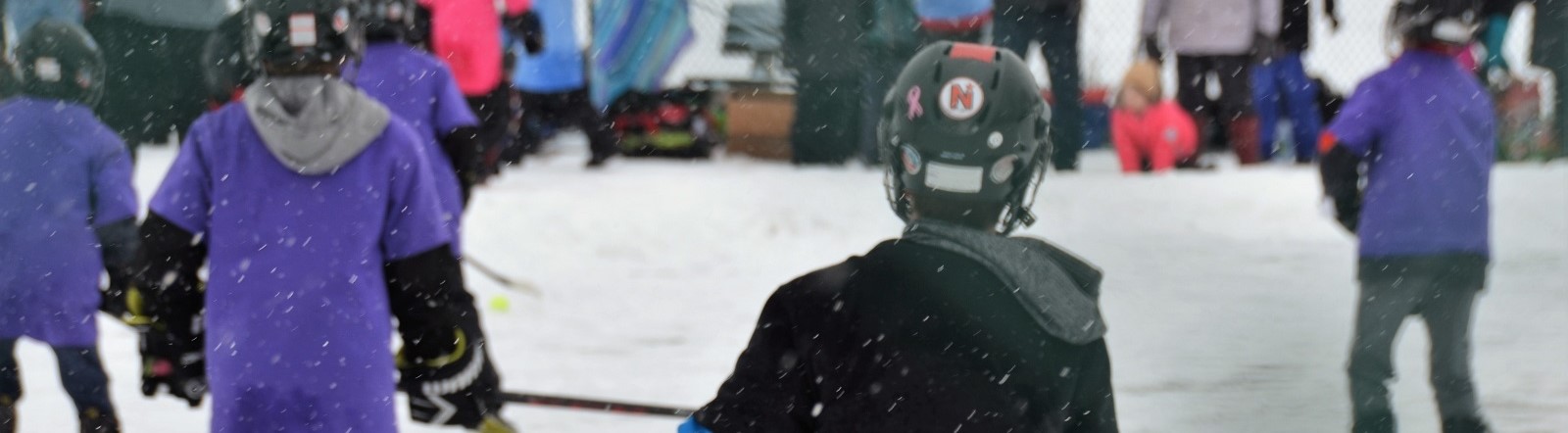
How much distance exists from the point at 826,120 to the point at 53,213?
7.31m

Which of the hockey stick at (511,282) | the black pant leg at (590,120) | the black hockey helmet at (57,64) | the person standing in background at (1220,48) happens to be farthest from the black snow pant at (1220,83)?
the black hockey helmet at (57,64)

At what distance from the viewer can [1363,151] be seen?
4.67 m

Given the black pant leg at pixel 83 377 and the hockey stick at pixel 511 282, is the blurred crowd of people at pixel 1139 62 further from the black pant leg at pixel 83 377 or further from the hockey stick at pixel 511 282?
the black pant leg at pixel 83 377

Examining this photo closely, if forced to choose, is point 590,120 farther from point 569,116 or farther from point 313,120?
point 313,120

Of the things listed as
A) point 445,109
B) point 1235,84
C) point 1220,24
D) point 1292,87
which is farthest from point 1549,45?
point 445,109

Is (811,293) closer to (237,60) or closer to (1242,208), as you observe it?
(237,60)

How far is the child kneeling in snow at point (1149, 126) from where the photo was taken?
430 inches

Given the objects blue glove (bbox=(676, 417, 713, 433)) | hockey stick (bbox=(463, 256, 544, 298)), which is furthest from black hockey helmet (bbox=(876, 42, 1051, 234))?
hockey stick (bbox=(463, 256, 544, 298))

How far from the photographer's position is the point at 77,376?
14.7ft

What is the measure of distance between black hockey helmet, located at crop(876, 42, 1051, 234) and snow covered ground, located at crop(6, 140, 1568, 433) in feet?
9.86

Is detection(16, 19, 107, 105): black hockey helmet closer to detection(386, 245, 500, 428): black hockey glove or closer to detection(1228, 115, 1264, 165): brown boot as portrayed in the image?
detection(386, 245, 500, 428): black hockey glove

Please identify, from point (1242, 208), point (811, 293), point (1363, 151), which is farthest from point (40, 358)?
point (1242, 208)

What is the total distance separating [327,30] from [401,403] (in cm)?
274

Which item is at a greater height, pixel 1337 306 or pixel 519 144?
pixel 1337 306
